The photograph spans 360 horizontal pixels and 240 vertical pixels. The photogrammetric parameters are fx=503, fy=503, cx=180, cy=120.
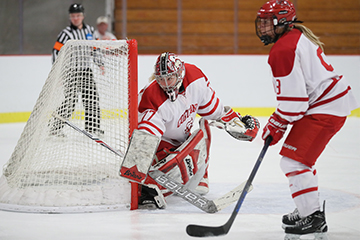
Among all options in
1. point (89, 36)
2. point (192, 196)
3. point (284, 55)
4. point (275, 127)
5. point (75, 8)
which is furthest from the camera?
point (89, 36)

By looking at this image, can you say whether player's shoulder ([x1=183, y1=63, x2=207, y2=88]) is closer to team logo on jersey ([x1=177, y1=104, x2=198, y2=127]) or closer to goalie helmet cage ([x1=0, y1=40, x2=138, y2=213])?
team logo on jersey ([x1=177, y1=104, x2=198, y2=127])

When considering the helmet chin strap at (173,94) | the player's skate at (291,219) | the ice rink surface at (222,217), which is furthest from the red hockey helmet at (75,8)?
the player's skate at (291,219)

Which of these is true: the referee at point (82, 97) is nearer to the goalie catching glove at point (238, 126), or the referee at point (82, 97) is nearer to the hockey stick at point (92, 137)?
the hockey stick at point (92, 137)

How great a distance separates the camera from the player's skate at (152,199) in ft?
8.14

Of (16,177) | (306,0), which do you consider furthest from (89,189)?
(306,0)

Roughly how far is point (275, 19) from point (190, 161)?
36.7 inches

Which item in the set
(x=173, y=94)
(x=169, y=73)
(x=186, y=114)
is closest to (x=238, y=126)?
(x=186, y=114)

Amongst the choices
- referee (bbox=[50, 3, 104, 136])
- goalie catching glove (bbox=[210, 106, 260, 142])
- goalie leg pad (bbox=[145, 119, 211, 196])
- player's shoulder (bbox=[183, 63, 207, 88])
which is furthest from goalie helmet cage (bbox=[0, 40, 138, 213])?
goalie catching glove (bbox=[210, 106, 260, 142])

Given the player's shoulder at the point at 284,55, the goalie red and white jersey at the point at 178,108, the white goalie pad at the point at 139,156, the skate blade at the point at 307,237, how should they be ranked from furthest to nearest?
1. the goalie red and white jersey at the point at 178,108
2. the white goalie pad at the point at 139,156
3. the skate blade at the point at 307,237
4. the player's shoulder at the point at 284,55

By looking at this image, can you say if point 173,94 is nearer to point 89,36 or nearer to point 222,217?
point 222,217

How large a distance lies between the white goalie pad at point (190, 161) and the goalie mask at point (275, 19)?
770 mm

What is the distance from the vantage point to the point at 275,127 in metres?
2.02

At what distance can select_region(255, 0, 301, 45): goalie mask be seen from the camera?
2023 millimetres

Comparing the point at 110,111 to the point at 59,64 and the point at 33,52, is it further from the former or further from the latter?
the point at 33,52
